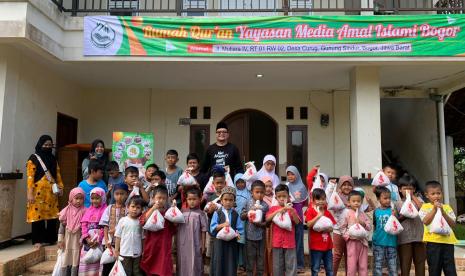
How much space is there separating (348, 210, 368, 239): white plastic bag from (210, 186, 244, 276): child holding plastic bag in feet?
4.05

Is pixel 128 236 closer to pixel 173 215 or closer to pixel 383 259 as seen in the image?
pixel 173 215

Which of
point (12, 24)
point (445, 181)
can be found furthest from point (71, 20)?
Result: point (445, 181)

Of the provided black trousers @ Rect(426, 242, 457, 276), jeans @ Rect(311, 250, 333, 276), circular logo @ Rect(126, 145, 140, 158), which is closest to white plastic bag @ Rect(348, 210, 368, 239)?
jeans @ Rect(311, 250, 333, 276)

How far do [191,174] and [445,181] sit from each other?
260 inches

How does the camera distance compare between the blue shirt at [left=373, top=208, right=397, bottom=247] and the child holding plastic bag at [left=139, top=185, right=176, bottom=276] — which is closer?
the child holding plastic bag at [left=139, top=185, right=176, bottom=276]

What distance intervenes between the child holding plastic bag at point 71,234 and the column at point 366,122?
4494 mm

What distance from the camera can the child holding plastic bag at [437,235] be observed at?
4.20 meters

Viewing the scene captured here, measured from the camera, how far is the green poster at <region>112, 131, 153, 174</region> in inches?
260

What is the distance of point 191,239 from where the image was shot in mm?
4324

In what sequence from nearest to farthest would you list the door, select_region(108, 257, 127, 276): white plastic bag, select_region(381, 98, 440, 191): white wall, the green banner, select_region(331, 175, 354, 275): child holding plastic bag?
select_region(108, 257, 127, 276): white plastic bag → select_region(331, 175, 354, 275): child holding plastic bag → the green banner → the door → select_region(381, 98, 440, 191): white wall

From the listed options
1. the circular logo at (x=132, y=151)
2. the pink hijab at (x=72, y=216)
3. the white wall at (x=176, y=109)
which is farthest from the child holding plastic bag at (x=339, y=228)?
the white wall at (x=176, y=109)

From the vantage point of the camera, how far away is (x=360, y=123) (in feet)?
21.7

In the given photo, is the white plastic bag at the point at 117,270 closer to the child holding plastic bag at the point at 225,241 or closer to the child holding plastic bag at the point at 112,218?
the child holding plastic bag at the point at 112,218

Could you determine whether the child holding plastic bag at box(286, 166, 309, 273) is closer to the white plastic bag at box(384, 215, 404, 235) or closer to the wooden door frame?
the white plastic bag at box(384, 215, 404, 235)
